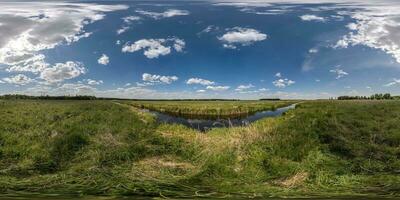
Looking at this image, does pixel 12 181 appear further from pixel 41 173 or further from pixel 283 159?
pixel 283 159

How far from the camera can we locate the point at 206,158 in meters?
14.1

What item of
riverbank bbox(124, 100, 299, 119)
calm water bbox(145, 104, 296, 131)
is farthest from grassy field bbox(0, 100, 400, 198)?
riverbank bbox(124, 100, 299, 119)

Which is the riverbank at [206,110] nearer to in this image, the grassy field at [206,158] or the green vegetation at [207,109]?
the green vegetation at [207,109]

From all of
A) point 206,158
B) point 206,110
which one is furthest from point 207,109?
point 206,158

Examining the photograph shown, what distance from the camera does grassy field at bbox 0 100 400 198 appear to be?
1160 cm

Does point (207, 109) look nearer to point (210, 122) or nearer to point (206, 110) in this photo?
point (206, 110)

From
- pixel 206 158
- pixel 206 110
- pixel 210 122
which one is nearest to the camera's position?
pixel 206 158

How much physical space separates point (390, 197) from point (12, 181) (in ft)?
30.3

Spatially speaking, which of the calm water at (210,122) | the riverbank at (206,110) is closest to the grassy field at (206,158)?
the calm water at (210,122)

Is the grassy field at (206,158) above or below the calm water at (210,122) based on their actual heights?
below

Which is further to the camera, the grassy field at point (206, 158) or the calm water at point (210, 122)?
the calm water at point (210, 122)

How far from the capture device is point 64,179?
12438mm

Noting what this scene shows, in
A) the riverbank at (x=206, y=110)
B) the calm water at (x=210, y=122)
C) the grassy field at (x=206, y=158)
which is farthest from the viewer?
the riverbank at (x=206, y=110)

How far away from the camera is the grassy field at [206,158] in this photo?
38.1 ft
